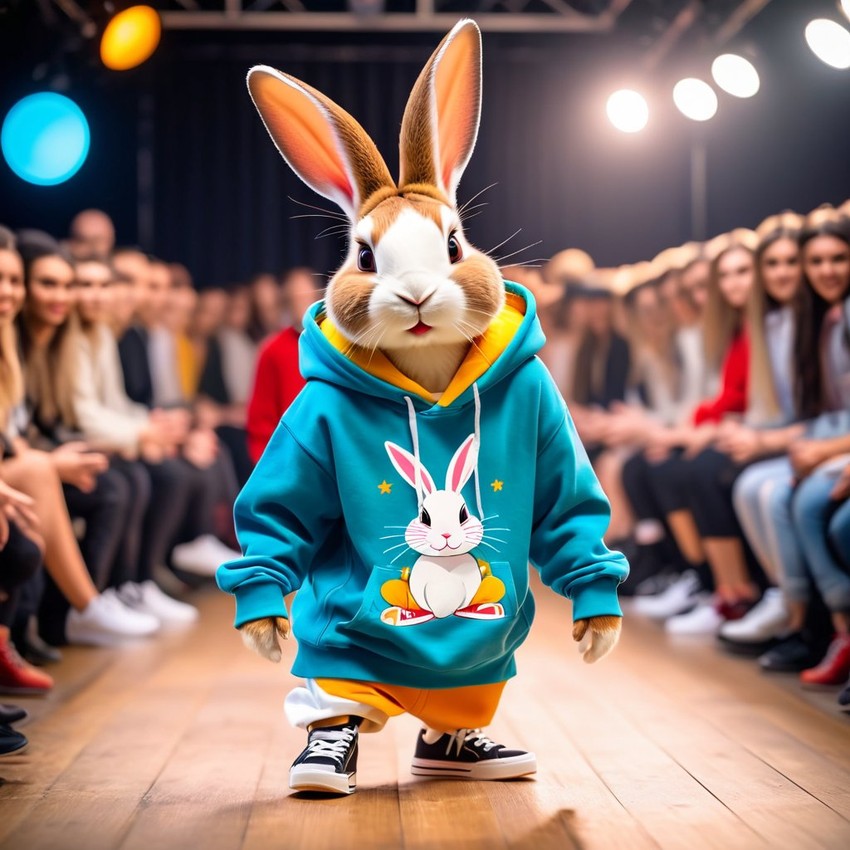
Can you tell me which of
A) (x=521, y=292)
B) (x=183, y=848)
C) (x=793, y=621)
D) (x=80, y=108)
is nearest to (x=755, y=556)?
(x=793, y=621)

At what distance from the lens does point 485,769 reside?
2.43m

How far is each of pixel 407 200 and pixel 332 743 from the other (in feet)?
3.19

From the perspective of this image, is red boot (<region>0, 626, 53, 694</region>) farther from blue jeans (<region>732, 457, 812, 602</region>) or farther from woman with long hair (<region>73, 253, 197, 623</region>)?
blue jeans (<region>732, 457, 812, 602</region>)

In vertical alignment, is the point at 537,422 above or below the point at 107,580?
above

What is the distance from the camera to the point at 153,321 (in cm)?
591

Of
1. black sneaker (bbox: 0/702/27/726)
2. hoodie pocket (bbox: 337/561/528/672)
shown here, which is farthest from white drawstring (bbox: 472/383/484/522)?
black sneaker (bbox: 0/702/27/726)

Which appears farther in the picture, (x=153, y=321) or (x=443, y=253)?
(x=153, y=321)

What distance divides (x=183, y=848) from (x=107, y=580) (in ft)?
9.03

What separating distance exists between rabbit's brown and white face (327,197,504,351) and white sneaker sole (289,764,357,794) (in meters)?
0.74

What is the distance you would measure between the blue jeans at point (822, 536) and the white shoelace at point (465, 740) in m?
1.39

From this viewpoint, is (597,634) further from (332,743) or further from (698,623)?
(698,623)

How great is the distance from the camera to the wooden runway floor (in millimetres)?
2072

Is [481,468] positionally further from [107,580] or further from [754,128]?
[754,128]

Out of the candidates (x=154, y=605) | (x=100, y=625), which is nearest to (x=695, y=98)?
(x=154, y=605)
